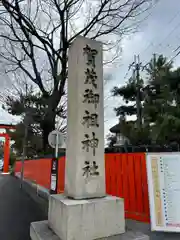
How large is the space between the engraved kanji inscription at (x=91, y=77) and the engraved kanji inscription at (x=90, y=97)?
0.17 metres

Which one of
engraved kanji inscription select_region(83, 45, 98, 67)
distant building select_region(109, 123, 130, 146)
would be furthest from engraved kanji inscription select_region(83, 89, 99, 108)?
distant building select_region(109, 123, 130, 146)

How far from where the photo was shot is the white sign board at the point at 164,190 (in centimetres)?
334

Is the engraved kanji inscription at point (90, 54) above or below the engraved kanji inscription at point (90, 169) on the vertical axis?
above

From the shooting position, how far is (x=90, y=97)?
3516 millimetres

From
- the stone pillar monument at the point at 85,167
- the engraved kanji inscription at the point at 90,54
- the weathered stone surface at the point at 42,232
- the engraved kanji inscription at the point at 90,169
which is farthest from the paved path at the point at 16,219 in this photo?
the engraved kanji inscription at the point at 90,54

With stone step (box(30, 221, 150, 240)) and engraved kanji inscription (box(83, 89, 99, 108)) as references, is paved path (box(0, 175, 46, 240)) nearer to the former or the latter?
stone step (box(30, 221, 150, 240))

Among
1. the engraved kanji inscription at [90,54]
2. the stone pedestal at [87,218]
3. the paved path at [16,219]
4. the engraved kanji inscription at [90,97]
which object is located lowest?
the paved path at [16,219]

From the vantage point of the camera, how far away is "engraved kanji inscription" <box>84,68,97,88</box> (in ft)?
11.7

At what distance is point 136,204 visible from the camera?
4.11m

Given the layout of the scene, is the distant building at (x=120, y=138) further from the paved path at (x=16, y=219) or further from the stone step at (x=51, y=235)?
the stone step at (x=51, y=235)

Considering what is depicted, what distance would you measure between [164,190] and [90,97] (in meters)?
2.21

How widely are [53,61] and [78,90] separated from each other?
1063 cm

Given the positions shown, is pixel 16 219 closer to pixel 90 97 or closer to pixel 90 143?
pixel 90 143

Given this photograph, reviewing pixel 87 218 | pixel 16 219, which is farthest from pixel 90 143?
pixel 16 219
